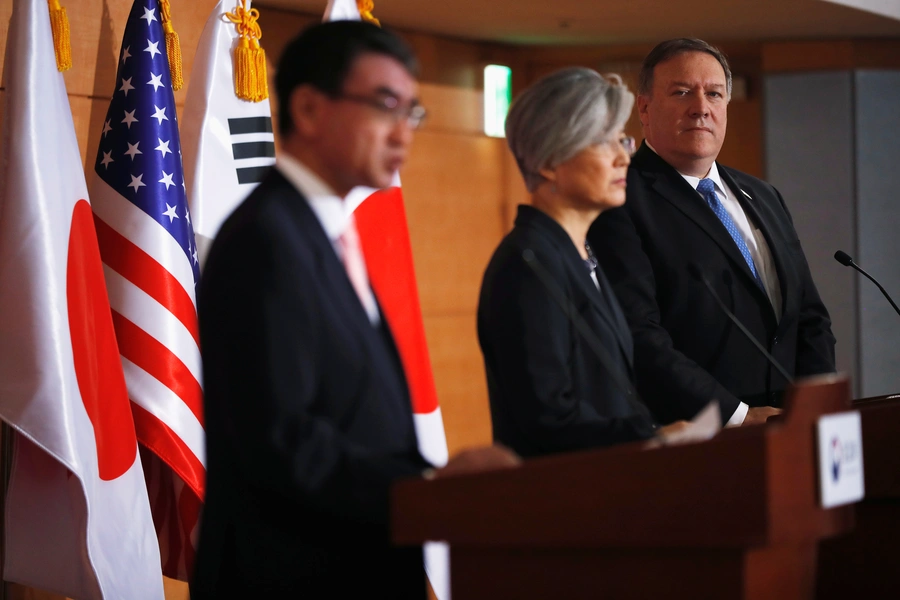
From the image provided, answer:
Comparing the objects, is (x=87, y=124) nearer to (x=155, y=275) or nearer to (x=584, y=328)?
(x=155, y=275)

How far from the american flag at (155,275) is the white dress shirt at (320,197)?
6.48 ft

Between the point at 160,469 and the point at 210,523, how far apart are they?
86.2 inches

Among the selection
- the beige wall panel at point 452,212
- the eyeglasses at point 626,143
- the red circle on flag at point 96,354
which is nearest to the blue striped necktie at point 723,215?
the eyeglasses at point 626,143

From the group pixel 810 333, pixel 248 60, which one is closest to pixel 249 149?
pixel 248 60

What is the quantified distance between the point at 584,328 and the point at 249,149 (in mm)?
2214

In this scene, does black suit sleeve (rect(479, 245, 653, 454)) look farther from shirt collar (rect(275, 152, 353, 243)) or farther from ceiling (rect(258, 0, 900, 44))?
ceiling (rect(258, 0, 900, 44))

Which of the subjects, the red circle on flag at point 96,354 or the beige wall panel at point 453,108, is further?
the beige wall panel at point 453,108

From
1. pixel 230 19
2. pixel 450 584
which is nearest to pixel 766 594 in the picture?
pixel 450 584

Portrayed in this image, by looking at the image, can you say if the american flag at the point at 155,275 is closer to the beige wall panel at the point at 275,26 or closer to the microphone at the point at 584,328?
the beige wall panel at the point at 275,26

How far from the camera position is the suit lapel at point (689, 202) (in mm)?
3072

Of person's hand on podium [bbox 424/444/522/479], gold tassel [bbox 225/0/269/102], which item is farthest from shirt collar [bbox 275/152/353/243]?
gold tassel [bbox 225/0/269/102]

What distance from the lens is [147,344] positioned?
3.55 m

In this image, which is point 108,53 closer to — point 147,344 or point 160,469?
point 147,344

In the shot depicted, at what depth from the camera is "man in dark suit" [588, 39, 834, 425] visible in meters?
2.89
